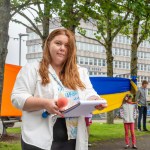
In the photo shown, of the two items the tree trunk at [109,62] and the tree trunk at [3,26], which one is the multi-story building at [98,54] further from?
the tree trunk at [3,26]

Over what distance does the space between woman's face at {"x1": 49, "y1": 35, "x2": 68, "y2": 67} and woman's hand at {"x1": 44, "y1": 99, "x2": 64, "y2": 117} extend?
1.23ft

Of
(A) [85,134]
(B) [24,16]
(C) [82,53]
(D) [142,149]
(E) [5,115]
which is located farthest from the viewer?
(C) [82,53]

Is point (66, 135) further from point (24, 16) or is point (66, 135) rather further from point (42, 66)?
point (24, 16)

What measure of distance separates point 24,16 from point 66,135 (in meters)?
12.7

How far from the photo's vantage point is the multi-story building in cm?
9312

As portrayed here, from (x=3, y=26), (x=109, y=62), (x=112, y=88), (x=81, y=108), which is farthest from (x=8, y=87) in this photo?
(x=109, y=62)

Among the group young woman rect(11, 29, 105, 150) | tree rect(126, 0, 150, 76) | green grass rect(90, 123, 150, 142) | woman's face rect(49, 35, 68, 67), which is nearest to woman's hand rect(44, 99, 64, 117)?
young woman rect(11, 29, 105, 150)

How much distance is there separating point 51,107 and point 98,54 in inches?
3688

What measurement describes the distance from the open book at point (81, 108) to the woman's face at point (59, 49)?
1.26 feet

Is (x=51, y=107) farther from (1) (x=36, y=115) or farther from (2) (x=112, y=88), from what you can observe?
(2) (x=112, y=88)

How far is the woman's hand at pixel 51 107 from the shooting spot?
2.60 meters

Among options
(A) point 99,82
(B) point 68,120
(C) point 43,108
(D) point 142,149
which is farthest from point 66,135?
(A) point 99,82

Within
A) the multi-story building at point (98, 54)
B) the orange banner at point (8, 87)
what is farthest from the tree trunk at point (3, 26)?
the multi-story building at point (98, 54)

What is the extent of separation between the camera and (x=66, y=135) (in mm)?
2824
